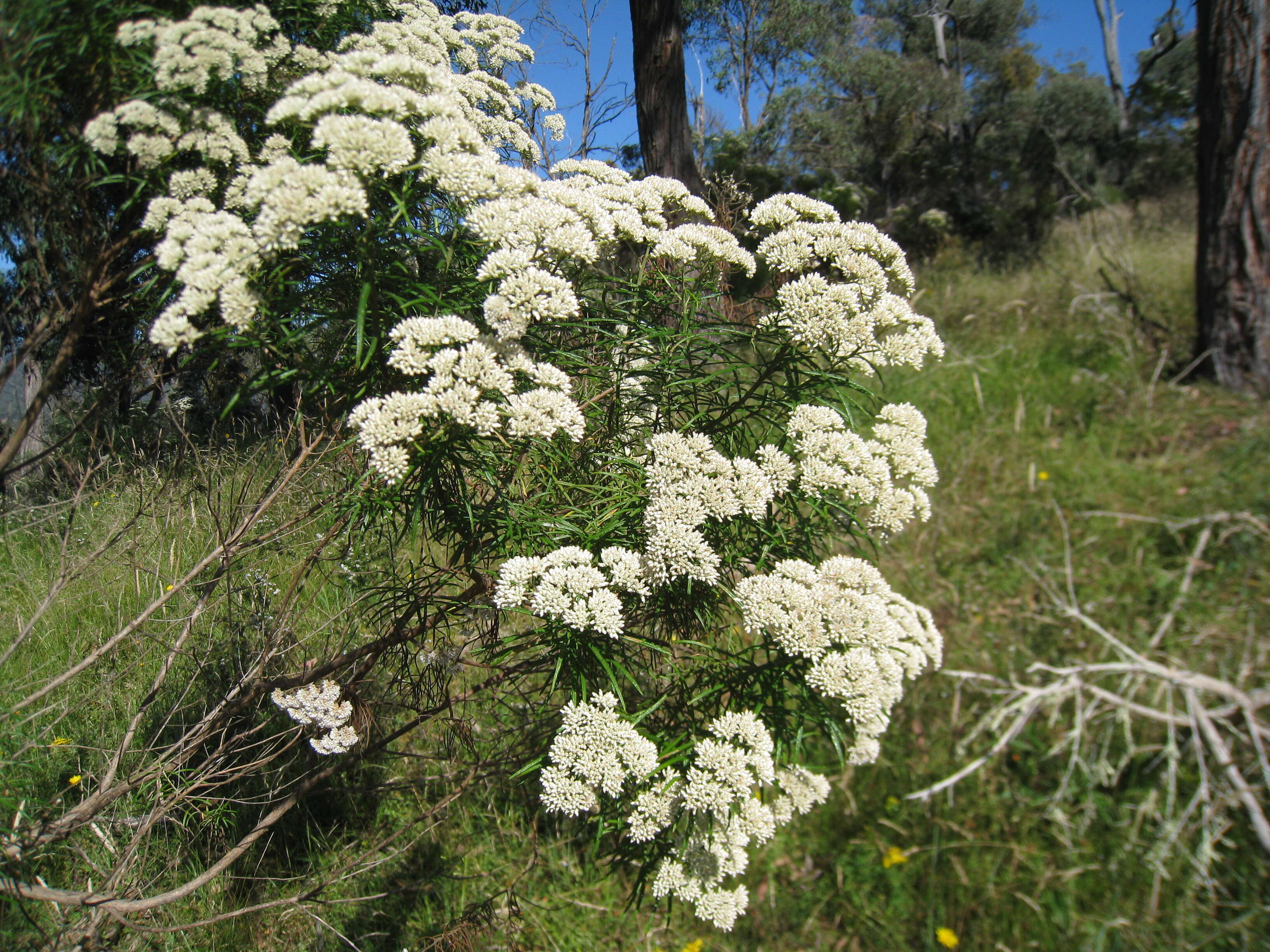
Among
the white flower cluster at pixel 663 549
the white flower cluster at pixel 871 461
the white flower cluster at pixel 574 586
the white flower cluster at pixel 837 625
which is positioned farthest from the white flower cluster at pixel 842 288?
the white flower cluster at pixel 574 586

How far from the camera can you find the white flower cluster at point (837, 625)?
1.48 m

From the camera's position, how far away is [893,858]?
270cm

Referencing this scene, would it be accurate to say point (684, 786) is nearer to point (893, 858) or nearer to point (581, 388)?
point (581, 388)

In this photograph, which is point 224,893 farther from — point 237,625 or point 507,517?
point 507,517

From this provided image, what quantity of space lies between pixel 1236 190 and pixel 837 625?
6099 millimetres

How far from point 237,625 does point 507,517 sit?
1.53m

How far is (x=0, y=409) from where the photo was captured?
1444mm

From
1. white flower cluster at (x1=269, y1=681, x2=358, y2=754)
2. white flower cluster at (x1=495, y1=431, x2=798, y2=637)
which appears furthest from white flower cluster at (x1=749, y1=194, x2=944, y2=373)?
white flower cluster at (x1=269, y1=681, x2=358, y2=754)

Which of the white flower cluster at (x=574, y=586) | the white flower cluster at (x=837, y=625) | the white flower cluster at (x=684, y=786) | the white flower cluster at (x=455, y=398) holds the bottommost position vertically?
the white flower cluster at (x=684, y=786)

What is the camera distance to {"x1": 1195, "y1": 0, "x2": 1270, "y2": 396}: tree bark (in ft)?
15.8

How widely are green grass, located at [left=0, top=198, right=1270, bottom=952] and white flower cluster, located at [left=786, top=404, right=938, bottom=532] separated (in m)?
0.84

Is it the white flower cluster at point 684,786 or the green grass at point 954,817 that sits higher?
the white flower cluster at point 684,786

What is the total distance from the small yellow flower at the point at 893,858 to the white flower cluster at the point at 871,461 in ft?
5.66

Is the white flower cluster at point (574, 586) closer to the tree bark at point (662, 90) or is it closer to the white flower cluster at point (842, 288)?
the white flower cluster at point (842, 288)
